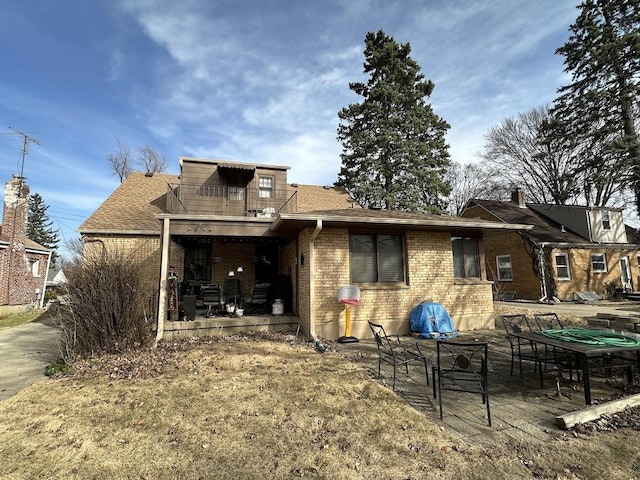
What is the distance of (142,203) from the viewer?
1475 centimetres

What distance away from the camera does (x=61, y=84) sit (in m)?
11.8

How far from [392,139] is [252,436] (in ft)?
70.3

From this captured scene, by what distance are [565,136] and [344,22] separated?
54.9 ft

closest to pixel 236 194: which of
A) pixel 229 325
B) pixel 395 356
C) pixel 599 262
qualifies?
pixel 229 325

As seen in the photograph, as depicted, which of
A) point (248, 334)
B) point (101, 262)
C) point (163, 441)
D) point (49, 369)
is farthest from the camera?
point (248, 334)

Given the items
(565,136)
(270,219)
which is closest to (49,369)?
(270,219)

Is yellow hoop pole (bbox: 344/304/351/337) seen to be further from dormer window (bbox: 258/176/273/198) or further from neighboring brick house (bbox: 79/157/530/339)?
dormer window (bbox: 258/176/273/198)

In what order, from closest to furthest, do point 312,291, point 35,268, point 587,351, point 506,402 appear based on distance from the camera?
point 587,351, point 506,402, point 312,291, point 35,268

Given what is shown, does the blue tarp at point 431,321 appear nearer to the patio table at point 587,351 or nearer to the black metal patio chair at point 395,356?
the black metal patio chair at point 395,356

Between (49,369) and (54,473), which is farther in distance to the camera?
(49,369)

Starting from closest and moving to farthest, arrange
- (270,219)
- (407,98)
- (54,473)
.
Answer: (54,473) → (270,219) → (407,98)

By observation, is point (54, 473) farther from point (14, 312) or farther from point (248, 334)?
point (14, 312)

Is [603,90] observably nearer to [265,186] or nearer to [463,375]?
[265,186]

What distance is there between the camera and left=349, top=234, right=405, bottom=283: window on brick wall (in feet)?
29.3
